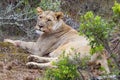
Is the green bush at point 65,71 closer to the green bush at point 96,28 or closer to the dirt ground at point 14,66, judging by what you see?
the green bush at point 96,28

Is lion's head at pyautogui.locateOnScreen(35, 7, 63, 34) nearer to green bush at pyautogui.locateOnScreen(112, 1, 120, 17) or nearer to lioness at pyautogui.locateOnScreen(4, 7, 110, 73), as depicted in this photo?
lioness at pyautogui.locateOnScreen(4, 7, 110, 73)

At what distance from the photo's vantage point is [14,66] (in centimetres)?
664

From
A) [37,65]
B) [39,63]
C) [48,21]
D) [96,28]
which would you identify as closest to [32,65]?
[37,65]

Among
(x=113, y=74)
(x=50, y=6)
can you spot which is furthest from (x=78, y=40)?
(x=113, y=74)

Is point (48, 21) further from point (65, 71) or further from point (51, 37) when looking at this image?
point (65, 71)

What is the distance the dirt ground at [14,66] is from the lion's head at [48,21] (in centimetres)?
50

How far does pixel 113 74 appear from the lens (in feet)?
15.8

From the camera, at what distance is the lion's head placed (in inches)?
301

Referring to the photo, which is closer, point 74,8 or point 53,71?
point 53,71

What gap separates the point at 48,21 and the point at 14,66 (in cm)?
138

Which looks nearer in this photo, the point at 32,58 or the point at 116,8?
the point at 116,8

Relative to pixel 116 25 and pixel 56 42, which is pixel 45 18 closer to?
pixel 56 42

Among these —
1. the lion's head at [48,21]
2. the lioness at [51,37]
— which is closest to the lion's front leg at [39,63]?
the lioness at [51,37]

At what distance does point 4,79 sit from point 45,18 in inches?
83.6
